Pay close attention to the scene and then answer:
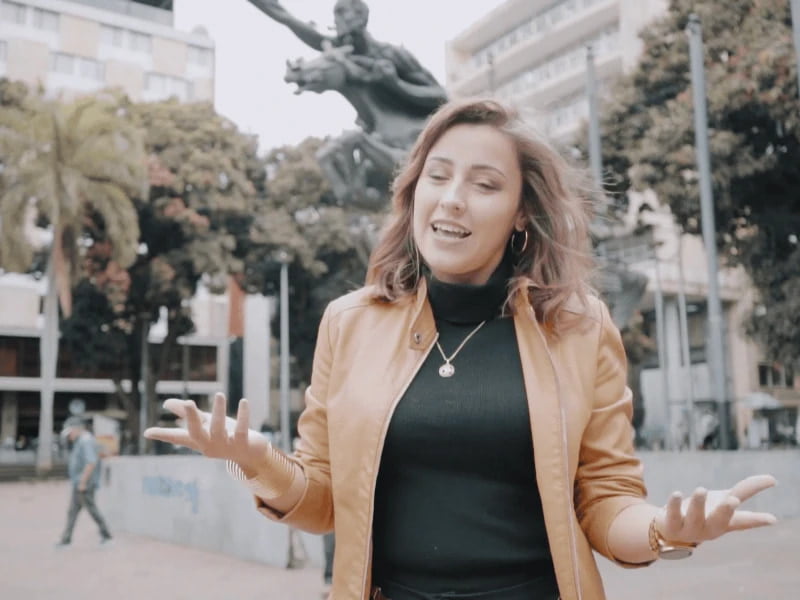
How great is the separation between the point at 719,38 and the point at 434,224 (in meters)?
15.8

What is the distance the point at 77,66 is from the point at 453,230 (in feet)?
117

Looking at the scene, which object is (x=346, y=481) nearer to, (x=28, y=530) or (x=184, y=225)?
(x=28, y=530)

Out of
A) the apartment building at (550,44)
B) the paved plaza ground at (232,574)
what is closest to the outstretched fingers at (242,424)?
the paved plaza ground at (232,574)

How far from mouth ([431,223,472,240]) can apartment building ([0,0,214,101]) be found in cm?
2919

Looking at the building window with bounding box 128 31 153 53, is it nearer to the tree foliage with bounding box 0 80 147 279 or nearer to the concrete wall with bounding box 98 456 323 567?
the tree foliage with bounding box 0 80 147 279

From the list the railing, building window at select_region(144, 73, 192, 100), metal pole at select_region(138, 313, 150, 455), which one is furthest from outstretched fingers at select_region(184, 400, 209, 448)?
building window at select_region(144, 73, 192, 100)

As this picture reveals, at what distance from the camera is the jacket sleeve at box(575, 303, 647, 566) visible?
1.64 metres

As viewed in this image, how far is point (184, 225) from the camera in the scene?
25.5 meters

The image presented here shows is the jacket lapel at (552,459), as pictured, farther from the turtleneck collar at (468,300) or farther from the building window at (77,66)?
the building window at (77,66)

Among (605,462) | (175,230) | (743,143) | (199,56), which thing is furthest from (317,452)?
(199,56)

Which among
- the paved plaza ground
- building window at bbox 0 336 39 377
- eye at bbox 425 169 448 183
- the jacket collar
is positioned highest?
building window at bbox 0 336 39 377

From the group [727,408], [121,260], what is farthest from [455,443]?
[121,260]

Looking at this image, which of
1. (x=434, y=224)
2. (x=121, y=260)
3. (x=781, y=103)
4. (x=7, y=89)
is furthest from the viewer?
(x=7, y=89)

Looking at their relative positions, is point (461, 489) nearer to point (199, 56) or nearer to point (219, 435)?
point (219, 435)
